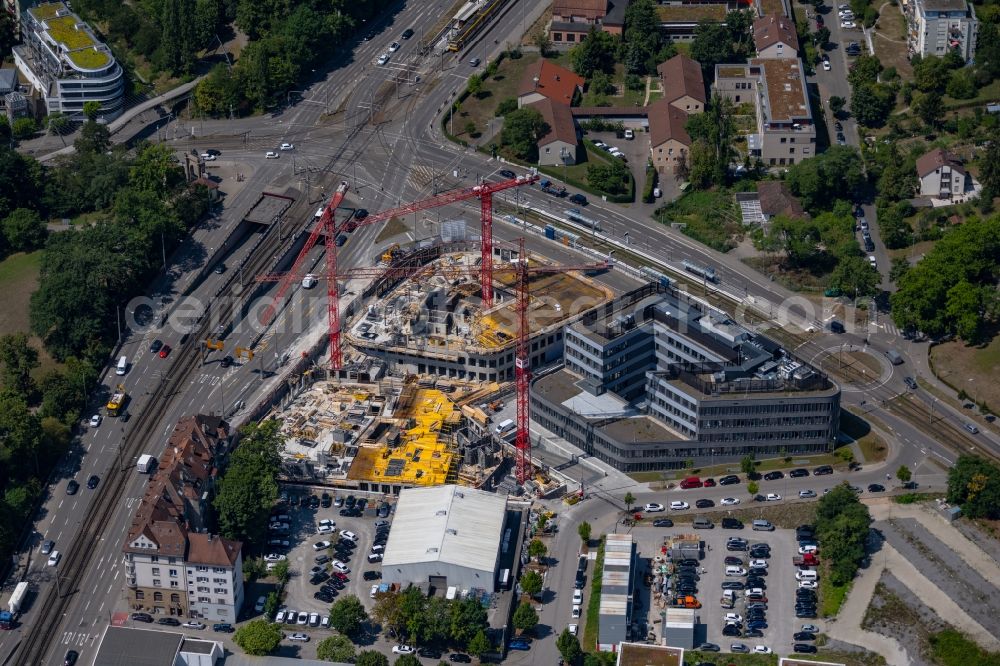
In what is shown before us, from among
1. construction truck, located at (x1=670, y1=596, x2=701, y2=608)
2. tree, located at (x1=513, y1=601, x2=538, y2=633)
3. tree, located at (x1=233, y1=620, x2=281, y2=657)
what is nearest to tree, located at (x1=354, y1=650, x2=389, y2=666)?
tree, located at (x1=233, y1=620, x2=281, y2=657)

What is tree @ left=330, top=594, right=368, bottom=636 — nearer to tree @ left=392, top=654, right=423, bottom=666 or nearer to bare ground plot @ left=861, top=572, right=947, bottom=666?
tree @ left=392, top=654, right=423, bottom=666

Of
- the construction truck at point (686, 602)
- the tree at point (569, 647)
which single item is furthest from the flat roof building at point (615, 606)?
the construction truck at point (686, 602)

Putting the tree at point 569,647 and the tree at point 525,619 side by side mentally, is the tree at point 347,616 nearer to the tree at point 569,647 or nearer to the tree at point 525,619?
the tree at point 525,619

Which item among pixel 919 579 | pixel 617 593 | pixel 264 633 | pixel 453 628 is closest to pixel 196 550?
pixel 264 633

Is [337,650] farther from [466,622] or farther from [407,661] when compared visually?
[466,622]

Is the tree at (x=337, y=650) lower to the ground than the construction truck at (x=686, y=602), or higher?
higher

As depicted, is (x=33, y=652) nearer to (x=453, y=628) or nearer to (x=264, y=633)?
(x=264, y=633)
